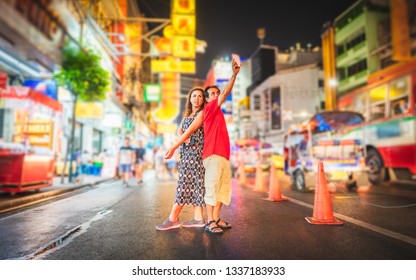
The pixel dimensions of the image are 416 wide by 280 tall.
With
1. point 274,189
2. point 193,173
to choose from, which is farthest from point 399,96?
point 193,173

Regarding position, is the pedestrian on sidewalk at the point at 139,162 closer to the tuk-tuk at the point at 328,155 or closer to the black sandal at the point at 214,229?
the tuk-tuk at the point at 328,155

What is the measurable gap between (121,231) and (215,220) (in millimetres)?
1253

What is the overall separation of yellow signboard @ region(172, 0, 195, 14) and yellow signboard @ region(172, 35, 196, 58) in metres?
1.63

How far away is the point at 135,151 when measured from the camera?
13211mm

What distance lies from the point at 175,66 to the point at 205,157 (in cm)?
1720

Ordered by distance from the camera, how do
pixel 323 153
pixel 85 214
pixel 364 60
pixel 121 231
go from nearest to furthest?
pixel 121 231 → pixel 85 214 → pixel 323 153 → pixel 364 60

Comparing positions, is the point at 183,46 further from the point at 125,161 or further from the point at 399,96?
the point at 399,96

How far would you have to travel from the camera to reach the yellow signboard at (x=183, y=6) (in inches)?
682

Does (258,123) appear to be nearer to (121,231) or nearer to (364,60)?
(364,60)

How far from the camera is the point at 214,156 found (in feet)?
11.8

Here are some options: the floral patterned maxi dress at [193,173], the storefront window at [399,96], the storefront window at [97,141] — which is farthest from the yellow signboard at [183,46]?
the floral patterned maxi dress at [193,173]

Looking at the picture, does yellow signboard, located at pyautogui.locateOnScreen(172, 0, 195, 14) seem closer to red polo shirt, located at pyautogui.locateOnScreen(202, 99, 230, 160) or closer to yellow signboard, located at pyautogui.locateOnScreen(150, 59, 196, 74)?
yellow signboard, located at pyautogui.locateOnScreen(150, 59, 196, 74)
